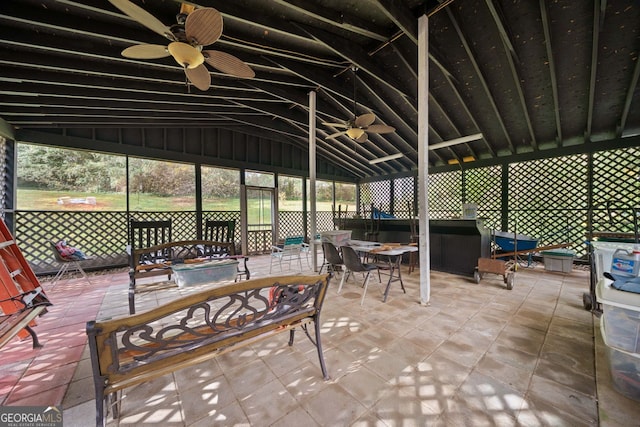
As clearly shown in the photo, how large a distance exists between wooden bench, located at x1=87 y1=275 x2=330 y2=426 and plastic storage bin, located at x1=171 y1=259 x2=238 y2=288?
1096mm

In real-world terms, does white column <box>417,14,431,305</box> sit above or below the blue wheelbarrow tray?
above

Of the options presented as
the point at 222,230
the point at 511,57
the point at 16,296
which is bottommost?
the point at 16,296

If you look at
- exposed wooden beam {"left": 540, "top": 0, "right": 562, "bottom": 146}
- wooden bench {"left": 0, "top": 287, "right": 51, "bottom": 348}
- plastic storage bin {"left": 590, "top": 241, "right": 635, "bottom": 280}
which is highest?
exposed wooden beam {"left": 540, "top": 0, "right": 562, "bottom": 146}

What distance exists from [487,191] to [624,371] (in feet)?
19.3

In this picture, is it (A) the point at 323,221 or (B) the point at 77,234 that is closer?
(B) the point at 77,234

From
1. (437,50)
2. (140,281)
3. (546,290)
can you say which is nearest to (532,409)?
(546,290)

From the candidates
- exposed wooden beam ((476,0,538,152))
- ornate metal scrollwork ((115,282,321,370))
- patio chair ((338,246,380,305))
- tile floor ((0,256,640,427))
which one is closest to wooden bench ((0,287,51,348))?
tile floor ((0,256,640,427))

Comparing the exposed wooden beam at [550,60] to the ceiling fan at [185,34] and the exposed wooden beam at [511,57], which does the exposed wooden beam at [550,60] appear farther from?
the ceiling fan at [185,34]

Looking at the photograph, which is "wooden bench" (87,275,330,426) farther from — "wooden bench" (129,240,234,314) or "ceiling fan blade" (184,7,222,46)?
Answer: "ceiling fan blade" (184,7,222,46)

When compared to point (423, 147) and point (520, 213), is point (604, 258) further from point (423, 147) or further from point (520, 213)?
point (520, 213)

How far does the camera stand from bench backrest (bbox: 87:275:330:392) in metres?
0.92

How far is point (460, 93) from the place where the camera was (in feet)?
14.4

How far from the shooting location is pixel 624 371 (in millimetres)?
1438

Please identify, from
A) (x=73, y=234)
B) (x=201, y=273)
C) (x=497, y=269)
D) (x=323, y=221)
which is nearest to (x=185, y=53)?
(x=201, y=273)
